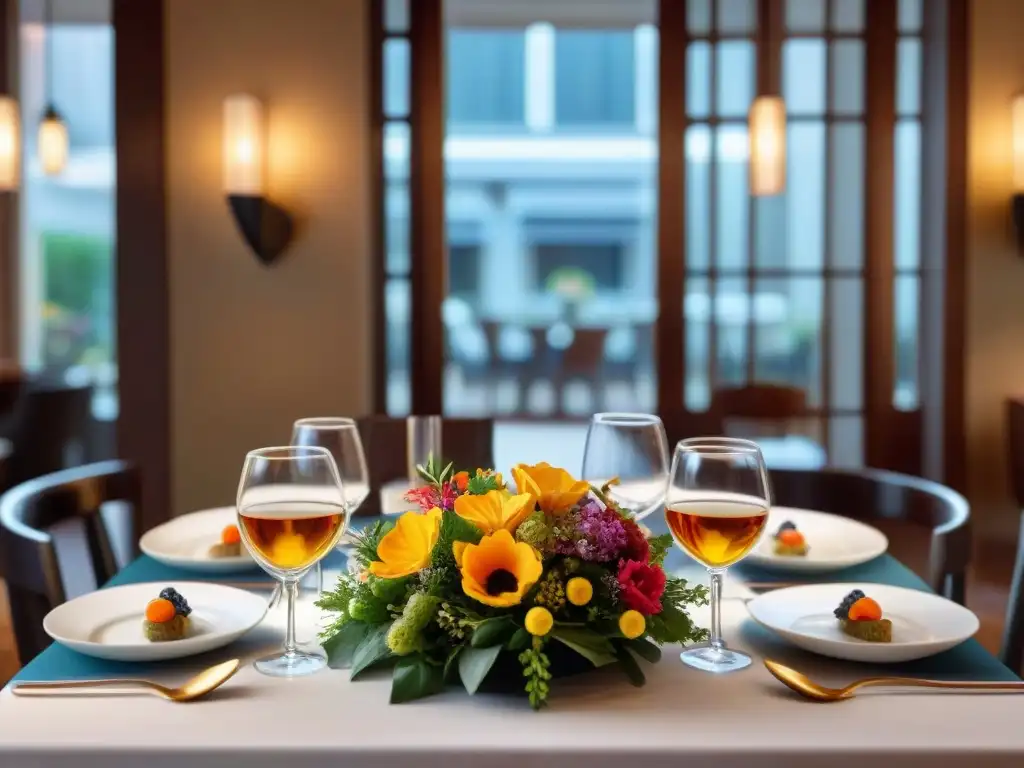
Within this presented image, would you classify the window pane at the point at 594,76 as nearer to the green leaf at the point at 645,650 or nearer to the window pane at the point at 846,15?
the window pane at the point at 846,15

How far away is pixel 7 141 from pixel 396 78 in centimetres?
203

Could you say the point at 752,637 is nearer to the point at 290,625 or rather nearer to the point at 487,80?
the point at 290,625

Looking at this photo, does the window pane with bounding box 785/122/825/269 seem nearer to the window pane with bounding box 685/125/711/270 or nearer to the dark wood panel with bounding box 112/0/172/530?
the window pane with bounding box 685/125/711/270

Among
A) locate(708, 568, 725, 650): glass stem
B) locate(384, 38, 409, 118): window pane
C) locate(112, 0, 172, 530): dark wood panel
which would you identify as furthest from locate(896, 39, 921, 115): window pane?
locate(708, 568, 725, 650): glass stem

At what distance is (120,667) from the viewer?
1.02 meters

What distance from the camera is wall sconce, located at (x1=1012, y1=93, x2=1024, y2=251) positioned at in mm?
3699

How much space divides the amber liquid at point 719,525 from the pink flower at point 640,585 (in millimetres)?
79

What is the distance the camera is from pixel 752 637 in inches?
44.2

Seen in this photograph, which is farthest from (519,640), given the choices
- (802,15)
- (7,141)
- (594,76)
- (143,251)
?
(594,76)

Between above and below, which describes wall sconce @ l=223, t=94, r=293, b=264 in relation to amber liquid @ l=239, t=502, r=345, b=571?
above

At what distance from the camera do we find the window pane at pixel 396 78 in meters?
3.86

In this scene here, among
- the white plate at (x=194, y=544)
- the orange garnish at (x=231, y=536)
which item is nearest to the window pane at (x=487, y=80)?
the white plate at (x=194, y=544)

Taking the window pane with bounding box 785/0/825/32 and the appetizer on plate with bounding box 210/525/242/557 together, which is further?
the window pane with bounding box 785/0/825/32

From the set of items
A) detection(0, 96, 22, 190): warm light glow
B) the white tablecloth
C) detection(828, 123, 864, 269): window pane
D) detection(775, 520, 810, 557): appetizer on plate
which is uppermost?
detection(0, 96, 22, 190): warm light glow
